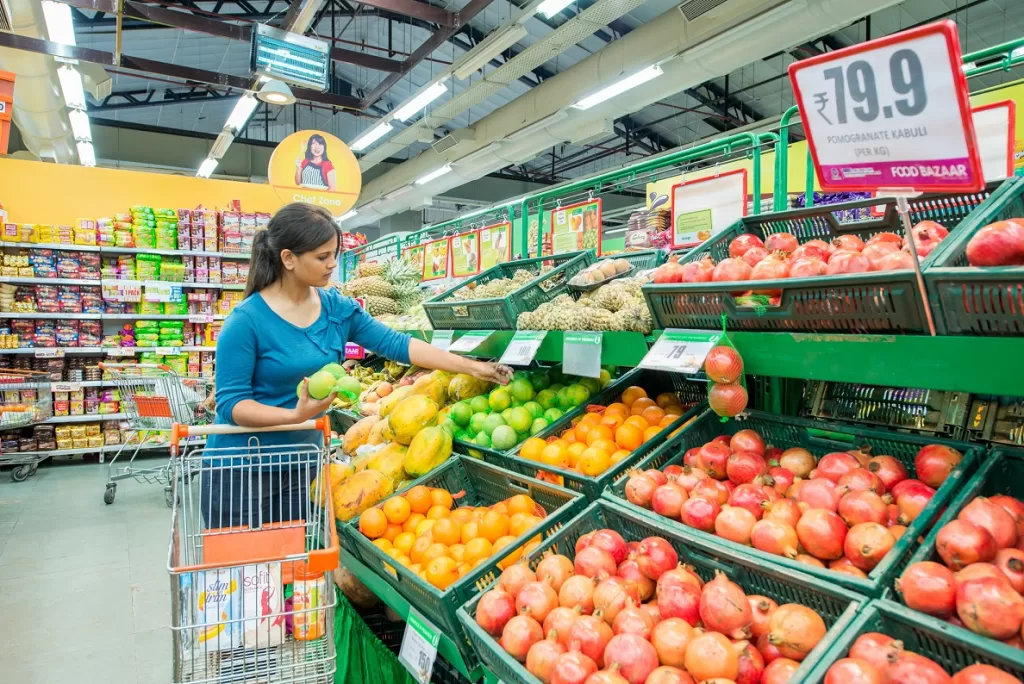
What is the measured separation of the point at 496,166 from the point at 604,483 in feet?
38.3

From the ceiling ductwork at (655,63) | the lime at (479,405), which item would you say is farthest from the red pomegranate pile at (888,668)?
the ceiling ductwork at (655,63)

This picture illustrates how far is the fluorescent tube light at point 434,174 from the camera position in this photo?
44.0 feet

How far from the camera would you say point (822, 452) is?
167cm

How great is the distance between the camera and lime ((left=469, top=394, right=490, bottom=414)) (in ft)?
8.18

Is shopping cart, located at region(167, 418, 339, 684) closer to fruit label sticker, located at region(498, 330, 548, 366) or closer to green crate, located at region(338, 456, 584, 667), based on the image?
green crate, located at region(338, 456, 584, 667)

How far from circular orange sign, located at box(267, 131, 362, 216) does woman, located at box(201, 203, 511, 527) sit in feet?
19.7

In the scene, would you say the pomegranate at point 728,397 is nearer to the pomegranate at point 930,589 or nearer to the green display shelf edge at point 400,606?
the pomegranate at point 930,589

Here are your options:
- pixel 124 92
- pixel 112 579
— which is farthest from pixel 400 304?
pixel 124 92

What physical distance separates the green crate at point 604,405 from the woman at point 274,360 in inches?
25.1

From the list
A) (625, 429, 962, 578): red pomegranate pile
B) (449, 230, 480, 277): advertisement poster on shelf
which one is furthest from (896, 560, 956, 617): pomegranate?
(449, 230, 480, 277): advertisement poster on shelf

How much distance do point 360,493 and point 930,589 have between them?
1.64m

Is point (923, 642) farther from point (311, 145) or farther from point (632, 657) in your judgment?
point (311, 145)

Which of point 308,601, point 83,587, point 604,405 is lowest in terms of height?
point 83,587

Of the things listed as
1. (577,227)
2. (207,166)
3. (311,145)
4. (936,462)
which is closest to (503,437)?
(936,462)
